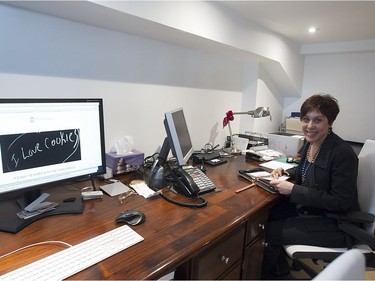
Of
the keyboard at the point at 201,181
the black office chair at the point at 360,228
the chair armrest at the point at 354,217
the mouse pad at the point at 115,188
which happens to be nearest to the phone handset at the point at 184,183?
the keyboard at the point at 201,181

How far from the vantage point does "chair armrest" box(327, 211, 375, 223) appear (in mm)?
1319

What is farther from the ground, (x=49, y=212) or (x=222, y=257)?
(x=49, y=212)

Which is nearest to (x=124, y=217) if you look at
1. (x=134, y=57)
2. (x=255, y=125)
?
(x=134, y=57)

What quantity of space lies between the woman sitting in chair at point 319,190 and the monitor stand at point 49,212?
1086mm

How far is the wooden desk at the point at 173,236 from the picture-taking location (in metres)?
0.80

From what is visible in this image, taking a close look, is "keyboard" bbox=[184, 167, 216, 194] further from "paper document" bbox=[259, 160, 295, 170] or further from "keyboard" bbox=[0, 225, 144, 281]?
"paper document" bbox=[259, 160, 295, 170]

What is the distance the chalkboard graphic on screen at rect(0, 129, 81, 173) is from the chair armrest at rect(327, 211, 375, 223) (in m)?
1.36

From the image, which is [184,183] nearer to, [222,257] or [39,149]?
[222,257]

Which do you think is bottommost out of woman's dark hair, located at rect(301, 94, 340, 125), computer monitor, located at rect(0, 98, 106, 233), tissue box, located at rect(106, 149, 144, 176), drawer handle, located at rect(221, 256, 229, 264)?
drawer handle, located at rect(221, 256, 229, 264)

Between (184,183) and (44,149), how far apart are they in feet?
2.24

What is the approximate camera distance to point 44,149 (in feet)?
3.44

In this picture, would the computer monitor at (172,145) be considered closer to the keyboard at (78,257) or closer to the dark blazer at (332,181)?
the keyboard at (78,257)

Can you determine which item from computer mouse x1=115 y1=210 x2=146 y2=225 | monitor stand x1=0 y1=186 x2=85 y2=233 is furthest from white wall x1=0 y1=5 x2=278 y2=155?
computer mouse x1=115 y1=210 x2=146 y2=225

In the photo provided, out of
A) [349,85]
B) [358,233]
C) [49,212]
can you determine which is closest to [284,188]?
[358,233]
